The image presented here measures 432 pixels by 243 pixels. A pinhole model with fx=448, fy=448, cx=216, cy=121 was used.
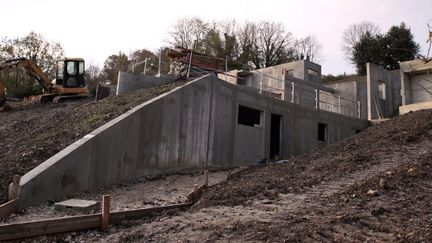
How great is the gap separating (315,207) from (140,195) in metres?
5.14

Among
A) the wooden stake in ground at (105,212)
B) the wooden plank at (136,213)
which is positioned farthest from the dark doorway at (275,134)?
the wooden stake in ground at (105,212)

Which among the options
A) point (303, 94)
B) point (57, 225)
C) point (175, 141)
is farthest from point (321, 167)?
point (303, 94)

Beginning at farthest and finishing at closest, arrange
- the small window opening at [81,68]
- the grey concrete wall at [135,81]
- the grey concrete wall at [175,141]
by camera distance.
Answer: the small window opening at [81,68] → the grey concrete wall at [135,81] → the grey concrete wall at [175,141]

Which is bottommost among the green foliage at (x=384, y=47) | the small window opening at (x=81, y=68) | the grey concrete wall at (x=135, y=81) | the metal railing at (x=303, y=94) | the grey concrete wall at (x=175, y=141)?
the grey concrete wall at (x=175, y=141)

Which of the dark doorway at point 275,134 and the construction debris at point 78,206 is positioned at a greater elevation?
the dark doorway at point 275,134

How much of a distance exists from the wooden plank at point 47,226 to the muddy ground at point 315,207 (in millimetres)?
121

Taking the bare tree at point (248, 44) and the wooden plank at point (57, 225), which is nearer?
the wooden plank at point (57, 225)

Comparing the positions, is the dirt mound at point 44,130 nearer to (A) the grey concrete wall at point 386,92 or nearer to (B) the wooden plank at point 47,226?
(B) the wooden plank at point 47,226

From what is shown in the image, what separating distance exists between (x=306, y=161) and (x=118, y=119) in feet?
19.6

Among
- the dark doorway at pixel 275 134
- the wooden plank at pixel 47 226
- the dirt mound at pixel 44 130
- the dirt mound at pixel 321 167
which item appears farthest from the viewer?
the dark doorway at pixel 275 134

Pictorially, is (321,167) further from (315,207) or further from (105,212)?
(105,212)

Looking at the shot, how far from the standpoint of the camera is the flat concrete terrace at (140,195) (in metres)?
9.44

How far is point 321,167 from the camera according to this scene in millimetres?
12570

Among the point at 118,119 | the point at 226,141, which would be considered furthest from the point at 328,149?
the point at 118,119
